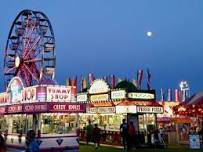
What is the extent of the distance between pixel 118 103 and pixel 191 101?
22.3ft

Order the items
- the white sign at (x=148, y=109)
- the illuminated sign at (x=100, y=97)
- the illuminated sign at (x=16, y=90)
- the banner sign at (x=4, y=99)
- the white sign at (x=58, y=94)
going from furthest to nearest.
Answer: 1. the illuminated sign at (x=100, y=97)
2. the white sign at (x=148, y=109)
3. the banner sign at (x=4, y=99)
4. the illuminated sign at (x=16, y=90)
5. the white sign at (x=58, y=94)

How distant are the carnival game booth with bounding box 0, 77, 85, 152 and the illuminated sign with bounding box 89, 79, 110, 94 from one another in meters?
11.6

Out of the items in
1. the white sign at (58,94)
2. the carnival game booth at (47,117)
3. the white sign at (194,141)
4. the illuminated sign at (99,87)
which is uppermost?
the illuminated sign at (99,87)

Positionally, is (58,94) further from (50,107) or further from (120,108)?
(120,108)

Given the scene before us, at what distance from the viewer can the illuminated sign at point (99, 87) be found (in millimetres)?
33281

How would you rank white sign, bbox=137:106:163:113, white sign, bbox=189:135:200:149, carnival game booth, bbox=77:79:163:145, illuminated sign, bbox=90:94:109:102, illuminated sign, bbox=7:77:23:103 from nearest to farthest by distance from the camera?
illuminated sign, bbox=7:77:23:103
white sign, bbox=189:135:200:149
white sign, bbox=137:106:163:113
carnival game booth, bbox=77:79:163:145
illuminated sign, bbox=90:94:109:102

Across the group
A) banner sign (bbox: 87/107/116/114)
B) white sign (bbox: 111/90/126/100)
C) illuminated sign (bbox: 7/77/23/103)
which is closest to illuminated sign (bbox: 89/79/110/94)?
white sign (bbox: 111/90/126/100)

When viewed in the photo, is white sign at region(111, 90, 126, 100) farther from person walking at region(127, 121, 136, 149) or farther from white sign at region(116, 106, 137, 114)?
person walking at region(127, 121, 136, 149)

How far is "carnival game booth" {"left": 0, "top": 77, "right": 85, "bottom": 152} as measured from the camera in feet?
62.1

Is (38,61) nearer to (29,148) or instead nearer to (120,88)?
(120,88)

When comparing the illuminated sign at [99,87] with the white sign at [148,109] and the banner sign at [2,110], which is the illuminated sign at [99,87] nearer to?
the white sign at [148,109]

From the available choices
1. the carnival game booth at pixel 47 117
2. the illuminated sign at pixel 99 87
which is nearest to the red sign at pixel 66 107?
the carnival game booth at pixel 47 117

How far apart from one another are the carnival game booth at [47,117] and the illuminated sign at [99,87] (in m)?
11.6

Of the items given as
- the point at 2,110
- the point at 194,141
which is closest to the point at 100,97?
the point at 2,110
